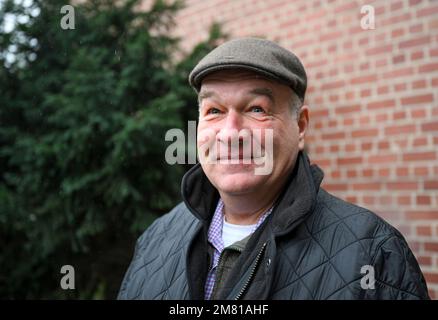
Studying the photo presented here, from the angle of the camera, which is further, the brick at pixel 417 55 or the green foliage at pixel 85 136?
the green foliage at pixel 85 136

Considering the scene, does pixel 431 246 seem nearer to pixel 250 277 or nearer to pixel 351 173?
pixel 351 173

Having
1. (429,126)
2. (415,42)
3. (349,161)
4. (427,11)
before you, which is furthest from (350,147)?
(427,11)

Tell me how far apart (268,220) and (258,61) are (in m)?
0.59

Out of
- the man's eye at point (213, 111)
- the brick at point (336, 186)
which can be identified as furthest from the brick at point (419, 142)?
the man's eye at point (213, 111)

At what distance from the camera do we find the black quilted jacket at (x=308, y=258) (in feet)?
4.96

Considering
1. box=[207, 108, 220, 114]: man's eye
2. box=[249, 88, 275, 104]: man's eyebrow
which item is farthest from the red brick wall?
box=[207, 108, 220, 114]: man's eye

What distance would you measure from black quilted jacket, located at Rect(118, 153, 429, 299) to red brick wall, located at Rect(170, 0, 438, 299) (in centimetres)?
140

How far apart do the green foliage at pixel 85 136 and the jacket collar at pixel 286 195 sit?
3.94 feet

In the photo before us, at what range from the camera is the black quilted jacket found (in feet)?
4.96

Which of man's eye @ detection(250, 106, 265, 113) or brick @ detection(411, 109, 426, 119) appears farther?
brick @ detection(411, 109, 426, 119)

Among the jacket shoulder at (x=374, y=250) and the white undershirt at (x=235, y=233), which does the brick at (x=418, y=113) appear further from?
the white undershirt at (x=235, y=233)

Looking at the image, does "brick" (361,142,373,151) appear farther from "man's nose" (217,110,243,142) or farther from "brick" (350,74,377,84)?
"man's nose" (217,110,243,142)

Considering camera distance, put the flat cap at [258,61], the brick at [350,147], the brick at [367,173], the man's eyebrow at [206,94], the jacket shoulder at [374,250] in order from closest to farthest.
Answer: the jacket shoulder at [374,250] → the flat cap at [258,61] → the man's eyebrow at [206,94] → the brick at [367,173] → the brick at [350,147]
